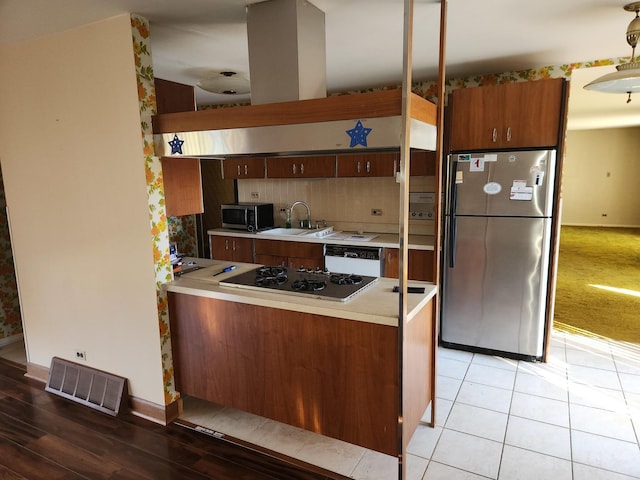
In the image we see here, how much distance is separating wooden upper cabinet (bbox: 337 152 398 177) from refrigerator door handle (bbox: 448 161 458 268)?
72 centimetres

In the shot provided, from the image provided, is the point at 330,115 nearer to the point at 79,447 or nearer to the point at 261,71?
the point at 261,71

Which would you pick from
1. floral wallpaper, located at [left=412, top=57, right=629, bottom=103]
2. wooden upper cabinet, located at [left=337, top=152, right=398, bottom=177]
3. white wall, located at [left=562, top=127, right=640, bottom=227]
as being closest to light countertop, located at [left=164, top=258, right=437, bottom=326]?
wooden upper cabinet, located at [left=337, top=152, right=398, bottom=177]

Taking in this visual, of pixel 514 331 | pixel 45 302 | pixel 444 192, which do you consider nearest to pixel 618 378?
pixel 514 331

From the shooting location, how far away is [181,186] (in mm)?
2686

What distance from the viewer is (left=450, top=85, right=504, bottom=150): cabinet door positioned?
3221 mm

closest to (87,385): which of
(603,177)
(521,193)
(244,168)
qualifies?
(244,168)

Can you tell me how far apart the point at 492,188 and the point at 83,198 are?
9.83 ft

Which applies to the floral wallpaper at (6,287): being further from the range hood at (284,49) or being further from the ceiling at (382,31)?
the range hood at (284,49)

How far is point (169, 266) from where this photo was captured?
258cm

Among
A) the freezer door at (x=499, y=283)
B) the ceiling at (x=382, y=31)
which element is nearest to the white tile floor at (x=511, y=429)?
the freezer door at (x=499, y=283)

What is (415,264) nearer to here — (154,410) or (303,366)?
(303,366)

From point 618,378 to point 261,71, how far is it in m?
3.33

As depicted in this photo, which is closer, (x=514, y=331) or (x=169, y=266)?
(x=169, y=266)

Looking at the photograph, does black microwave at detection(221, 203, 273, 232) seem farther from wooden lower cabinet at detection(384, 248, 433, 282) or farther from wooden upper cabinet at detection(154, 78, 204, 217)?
wooden upper cabinet at detection(154, 78, 204, 217)
